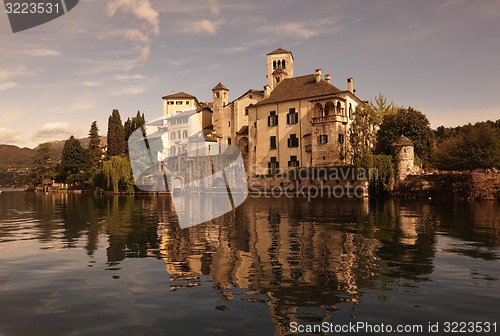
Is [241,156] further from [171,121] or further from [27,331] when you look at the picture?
[27,331]

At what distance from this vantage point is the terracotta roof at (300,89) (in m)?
59.3

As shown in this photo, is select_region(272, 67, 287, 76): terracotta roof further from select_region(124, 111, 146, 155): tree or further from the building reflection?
the building reflection

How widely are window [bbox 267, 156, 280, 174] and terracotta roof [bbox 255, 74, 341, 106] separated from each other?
32.0 feet

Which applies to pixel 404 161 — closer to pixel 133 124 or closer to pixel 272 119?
pixel 272 119

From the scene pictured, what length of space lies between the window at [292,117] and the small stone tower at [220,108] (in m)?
21.0

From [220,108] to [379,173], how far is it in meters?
42.7

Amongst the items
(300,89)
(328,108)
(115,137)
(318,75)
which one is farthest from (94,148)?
(328,108)

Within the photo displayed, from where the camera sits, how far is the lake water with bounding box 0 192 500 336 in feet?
24.6

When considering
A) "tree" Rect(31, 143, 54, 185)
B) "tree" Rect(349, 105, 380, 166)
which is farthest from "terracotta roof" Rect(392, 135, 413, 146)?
"tree" Rect(31, 143, 54, 185)

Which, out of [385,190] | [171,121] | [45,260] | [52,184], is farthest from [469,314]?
[52,184]

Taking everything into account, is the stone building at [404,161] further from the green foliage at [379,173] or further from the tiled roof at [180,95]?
the tiled roof at [180,95]

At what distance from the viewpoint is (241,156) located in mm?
71625

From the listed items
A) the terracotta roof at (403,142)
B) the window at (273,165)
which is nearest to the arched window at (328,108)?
the window at (273,165)

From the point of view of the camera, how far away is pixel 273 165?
63812 mm
